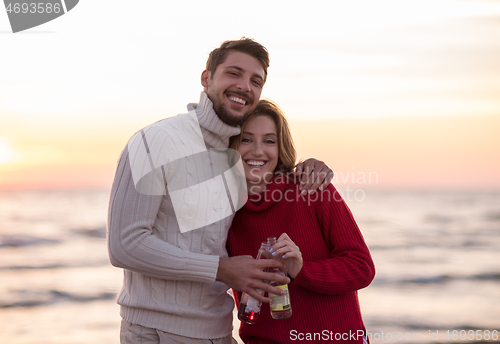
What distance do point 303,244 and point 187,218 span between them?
0.76m

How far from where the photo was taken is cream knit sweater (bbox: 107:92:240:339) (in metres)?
2.38

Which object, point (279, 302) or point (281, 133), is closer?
point (279, 302)

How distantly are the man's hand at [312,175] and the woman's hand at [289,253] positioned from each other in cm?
47

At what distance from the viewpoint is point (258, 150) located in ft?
10.0

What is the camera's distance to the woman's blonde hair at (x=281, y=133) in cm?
318

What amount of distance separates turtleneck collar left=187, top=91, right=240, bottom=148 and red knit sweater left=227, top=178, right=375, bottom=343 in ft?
1.38

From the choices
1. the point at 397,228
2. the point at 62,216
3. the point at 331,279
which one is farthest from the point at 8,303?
the point at 397,228

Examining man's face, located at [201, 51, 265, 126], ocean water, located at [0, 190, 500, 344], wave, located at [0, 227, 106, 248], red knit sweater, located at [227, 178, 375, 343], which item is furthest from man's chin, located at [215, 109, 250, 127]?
wave, located at [0, 227, 106, 248]

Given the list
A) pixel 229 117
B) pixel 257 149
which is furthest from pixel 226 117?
pixel 257 149

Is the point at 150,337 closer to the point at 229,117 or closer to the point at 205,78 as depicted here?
the point at 229,117

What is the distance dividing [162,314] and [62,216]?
659 inches

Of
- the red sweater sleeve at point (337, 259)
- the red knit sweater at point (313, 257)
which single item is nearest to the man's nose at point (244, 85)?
the red knit sweater at point (313, 257)

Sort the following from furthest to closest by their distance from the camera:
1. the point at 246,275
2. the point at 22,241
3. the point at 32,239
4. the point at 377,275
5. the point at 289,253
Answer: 1. the point at 32,239
2. the point at 22,241
3. the point at 377,275
4. the point at 289,253
5. the point at 246,275

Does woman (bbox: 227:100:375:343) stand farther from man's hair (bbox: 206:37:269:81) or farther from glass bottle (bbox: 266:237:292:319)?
man's hair (bbox: 206:37:269:81)
